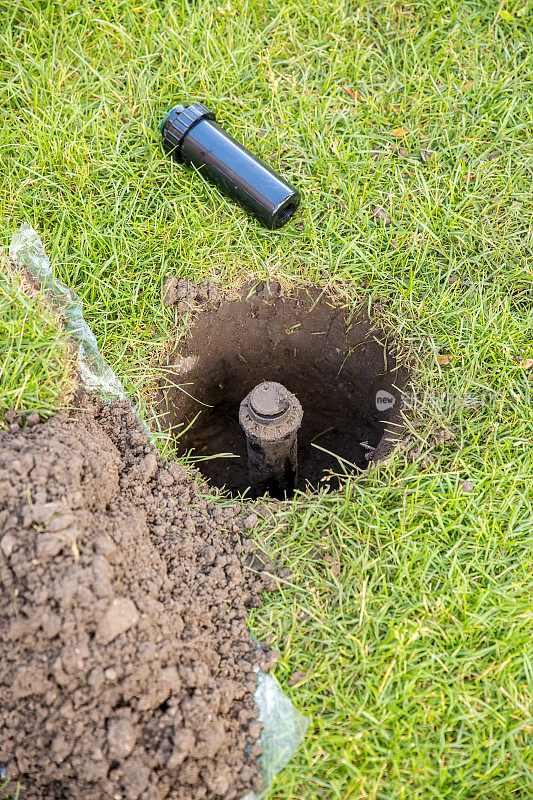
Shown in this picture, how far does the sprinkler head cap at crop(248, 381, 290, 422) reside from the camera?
222 centimetres

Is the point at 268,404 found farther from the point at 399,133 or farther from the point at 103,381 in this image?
the point at 399,133

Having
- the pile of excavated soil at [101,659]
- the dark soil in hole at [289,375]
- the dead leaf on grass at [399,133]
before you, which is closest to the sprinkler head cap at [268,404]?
the dark soil in hole at [289,375]

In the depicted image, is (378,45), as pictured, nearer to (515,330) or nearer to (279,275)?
(279,275)

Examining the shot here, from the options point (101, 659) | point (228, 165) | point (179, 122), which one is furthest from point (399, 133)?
point (101, 659)

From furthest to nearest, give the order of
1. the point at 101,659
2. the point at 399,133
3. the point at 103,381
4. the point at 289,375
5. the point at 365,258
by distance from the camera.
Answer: the point at 289,375 < the point at 399,133 < the point at 365,258 < the point at 103,381 < the point at 101,659

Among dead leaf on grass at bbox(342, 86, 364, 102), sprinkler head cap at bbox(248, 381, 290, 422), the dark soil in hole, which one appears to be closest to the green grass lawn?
dead leaf on grass at bbox(342, 86, 364, 102)

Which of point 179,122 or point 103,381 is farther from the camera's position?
point 179,122

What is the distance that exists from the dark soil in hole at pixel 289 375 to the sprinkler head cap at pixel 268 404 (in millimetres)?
313

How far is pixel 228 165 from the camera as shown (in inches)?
98.3

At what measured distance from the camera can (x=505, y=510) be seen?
203 centimetres

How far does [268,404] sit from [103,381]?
2.00 ft

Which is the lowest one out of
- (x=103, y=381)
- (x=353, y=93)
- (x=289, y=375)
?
(x=289, y=375)

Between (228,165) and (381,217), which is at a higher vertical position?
(228,165)

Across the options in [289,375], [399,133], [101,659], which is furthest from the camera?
[289,375]
